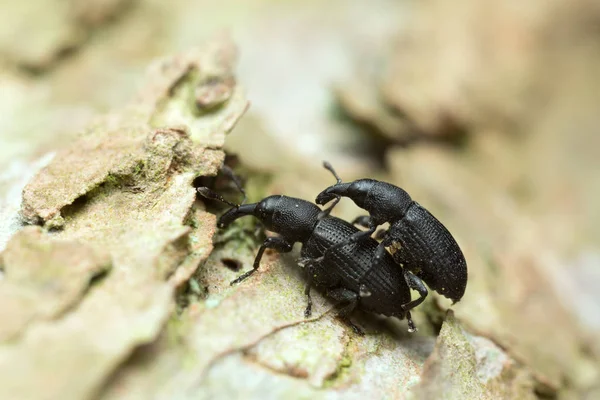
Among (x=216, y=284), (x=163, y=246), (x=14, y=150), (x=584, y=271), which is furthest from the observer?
(x=584, y=271)

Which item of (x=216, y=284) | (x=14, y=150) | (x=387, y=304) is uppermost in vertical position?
(x=387, y=304)

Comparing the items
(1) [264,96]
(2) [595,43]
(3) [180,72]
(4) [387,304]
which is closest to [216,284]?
(4) [387,304]

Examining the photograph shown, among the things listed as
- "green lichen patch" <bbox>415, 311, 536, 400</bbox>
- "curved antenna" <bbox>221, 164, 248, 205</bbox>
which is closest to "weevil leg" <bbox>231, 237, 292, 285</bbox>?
"curved antenna" <bbox>221, 164, 248, 205</bbox>

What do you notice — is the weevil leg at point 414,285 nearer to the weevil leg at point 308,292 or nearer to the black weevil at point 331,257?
the black weevil at point 331,257

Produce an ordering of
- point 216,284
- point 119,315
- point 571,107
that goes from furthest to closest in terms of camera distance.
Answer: point 571,107 → point 216,284 → point 119,315

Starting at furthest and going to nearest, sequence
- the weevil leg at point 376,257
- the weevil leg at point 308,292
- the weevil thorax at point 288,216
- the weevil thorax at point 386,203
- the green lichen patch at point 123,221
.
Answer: the weevil thorax at point 386,203
the weevil thorax at point 288,216
the weevil leg at point 376,257
the weevil leg at point 308,292
the green lichen patch at point 123,221

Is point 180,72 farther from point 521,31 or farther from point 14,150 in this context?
point 521,31

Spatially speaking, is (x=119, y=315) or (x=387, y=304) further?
(x=387, y=304)

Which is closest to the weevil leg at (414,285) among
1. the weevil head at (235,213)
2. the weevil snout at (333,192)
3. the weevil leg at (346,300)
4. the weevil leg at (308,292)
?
the weevil leg at (346,300)

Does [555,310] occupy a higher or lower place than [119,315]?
higher
